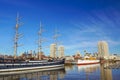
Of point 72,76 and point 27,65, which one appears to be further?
point 27,65

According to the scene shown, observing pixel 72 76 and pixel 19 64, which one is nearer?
pixel 72 76

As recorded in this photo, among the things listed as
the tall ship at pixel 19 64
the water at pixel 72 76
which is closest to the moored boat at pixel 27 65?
the tall ship at pixel 19 64

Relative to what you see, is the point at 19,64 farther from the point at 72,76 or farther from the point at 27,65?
the point at 72,76

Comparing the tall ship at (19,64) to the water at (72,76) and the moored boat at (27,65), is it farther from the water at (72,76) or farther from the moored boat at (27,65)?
the water at (72,76)

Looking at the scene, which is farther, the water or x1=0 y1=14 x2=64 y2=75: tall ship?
x1=0 y1=14 x2=64 y2=75: tall ship

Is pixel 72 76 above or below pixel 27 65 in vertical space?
below

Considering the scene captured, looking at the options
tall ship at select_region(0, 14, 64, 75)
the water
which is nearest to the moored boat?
tall ship at select_region(0, 14, 64, 75)

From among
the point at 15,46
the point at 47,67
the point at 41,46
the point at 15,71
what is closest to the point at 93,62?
the point at 41,46

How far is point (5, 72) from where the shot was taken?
64812 mm

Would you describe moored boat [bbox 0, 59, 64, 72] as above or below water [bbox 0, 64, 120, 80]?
above

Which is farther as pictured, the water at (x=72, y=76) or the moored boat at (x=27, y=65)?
the moored boat at (x=27, y=65)

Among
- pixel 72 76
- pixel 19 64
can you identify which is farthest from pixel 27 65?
pixel 72 76

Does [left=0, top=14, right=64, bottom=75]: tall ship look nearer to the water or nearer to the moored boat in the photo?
the moored boat

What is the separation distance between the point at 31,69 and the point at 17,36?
20.2 meters
